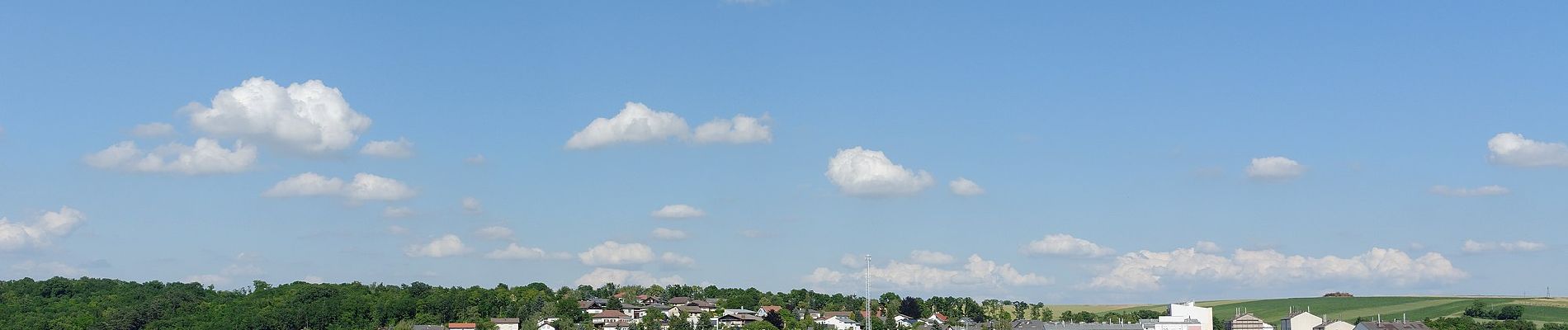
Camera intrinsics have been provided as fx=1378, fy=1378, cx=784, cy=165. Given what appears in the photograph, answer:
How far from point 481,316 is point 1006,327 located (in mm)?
63055

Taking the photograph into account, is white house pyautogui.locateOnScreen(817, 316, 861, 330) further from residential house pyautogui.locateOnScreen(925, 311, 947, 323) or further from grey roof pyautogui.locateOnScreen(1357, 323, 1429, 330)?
grey roof pyautogui.locateOnScreen(1357, 323, 1429, 330)

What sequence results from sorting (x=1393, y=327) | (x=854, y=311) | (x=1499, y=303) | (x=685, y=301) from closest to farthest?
1. (x=1393, y=327)
2. (x=854, y=311)
3. (x=685, y=301)
4. (x=1499, y=303)

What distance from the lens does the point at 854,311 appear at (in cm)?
17488

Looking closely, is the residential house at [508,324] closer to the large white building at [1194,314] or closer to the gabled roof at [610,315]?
the gabled roof at [610,315]

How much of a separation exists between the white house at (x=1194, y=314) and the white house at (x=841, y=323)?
44046 millimetres

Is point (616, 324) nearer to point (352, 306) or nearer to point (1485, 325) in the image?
point (352, 306)

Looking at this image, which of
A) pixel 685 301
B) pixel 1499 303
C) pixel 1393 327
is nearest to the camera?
pixel 1393 327

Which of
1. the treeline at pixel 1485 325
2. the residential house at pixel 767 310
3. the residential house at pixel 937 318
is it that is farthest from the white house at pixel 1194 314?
the residential house at pixel 767 310

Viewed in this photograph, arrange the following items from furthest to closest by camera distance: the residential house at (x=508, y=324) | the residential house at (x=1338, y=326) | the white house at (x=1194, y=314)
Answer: the white house at (x=1194, y=314)
the residential house at (x=1338, y=326)
the residential house at (x=508, y=324)

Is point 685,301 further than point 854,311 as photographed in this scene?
Result: Yes

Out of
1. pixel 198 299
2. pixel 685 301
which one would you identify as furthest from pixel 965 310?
pixel 198 299

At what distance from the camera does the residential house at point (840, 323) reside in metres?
161

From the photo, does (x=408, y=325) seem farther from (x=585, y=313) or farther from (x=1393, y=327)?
(x=1393, y=327)

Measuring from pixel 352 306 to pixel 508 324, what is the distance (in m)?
20.1
